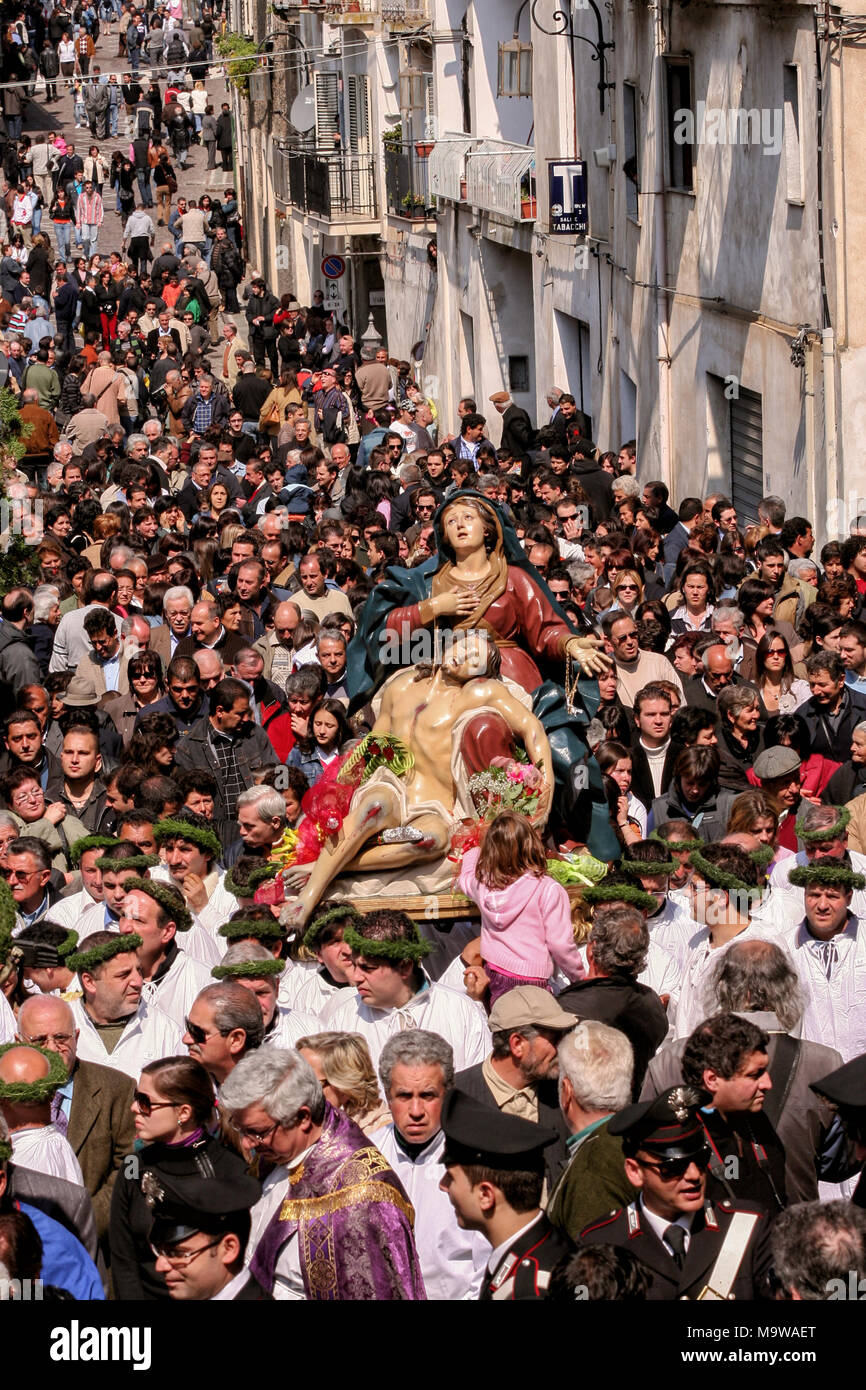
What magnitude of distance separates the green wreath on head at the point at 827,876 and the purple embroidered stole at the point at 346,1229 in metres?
2.41

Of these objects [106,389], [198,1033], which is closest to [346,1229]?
[198,1033]

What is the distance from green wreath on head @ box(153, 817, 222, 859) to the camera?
30.1 feet

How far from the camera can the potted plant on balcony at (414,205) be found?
33.9m

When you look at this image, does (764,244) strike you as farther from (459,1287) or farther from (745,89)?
(459,1287)

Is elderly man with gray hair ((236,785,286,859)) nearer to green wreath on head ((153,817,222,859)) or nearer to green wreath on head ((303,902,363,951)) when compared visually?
green wreath on head ((153,817,222,859))

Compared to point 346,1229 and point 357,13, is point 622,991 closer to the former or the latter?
point 346,1229

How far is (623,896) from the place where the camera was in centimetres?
799

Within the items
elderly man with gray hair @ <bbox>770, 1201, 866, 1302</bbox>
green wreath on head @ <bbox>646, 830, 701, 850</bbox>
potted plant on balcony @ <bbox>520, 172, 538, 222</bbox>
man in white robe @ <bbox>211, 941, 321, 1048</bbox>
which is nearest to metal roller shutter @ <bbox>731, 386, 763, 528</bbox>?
potted plant on balcony @ <bbox>520, 172, 538, 222</bbox>

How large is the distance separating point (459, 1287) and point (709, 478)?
14834 mm

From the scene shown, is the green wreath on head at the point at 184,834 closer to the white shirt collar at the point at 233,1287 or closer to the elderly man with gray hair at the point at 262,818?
the elderly man with gray hair at the point at 262,818

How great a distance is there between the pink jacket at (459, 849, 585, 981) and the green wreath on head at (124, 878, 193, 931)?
112 cm

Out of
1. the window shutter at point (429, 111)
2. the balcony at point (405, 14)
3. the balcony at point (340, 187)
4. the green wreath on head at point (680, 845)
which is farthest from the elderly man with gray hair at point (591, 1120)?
the balcony at point (340, 187)

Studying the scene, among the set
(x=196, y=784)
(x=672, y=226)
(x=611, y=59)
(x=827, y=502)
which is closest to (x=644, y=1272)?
(x=196, y=784)

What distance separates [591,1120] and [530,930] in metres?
1.97
